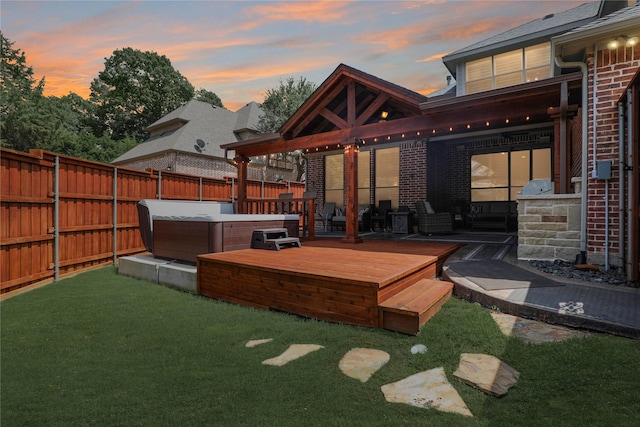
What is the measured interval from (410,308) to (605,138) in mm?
3608

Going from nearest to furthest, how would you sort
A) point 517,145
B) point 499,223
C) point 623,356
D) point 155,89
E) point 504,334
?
point 623,356 < point 504,334 < point 499,223 < point 517,145 < point 155,89

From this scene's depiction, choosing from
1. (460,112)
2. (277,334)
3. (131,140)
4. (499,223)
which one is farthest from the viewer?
(131,140)

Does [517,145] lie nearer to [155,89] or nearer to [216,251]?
[216,251]

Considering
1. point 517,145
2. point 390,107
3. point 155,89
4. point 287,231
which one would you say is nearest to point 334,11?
point 390,107

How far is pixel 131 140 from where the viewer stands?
2972 centimetres

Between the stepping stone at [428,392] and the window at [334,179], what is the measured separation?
31.8 ft

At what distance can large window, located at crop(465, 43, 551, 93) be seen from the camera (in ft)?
31.5

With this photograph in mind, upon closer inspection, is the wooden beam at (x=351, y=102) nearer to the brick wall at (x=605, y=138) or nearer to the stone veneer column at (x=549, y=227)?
the stone veneer column at (x=549, y=227)

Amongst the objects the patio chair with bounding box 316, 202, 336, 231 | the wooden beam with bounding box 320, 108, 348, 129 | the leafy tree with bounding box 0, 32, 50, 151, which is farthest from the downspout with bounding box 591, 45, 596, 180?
the leafy tree with bounding box 0, 32, 50, 151

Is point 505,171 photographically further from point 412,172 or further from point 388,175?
point 388,175

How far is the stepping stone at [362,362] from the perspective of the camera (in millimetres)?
2051

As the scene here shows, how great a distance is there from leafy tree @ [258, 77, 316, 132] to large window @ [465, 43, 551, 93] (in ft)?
41.6

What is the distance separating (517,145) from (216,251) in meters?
9.13

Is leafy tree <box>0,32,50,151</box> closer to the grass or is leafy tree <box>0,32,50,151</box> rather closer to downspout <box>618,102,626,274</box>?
the grass
